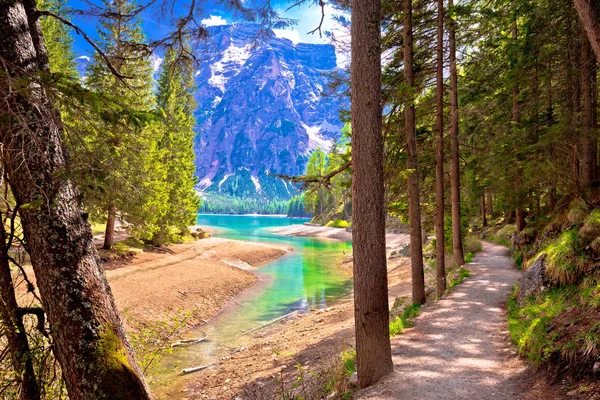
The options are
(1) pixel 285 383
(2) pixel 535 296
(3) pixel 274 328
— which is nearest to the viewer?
(1) pixel 285 383

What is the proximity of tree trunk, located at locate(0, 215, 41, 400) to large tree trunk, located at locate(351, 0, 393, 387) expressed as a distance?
4283mm

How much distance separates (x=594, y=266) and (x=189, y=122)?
3477 cm

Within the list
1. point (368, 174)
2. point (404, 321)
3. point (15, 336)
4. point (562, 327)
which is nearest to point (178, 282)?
point (404, 321)

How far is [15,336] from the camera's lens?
3.94 m

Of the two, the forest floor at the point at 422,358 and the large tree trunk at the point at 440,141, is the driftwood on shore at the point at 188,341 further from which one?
the large tree trunk at the point at 440,141

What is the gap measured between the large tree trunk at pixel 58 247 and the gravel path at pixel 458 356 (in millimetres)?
3655

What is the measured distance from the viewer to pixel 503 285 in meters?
12.0

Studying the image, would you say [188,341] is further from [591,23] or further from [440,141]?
[591,23]

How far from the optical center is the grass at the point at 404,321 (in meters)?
8.46

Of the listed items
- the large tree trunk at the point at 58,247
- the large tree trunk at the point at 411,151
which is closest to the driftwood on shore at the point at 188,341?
the large tree trunk at the point at 411,151

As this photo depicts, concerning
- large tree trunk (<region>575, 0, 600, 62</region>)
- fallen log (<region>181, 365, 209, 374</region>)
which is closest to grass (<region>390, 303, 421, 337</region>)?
fallen log (<region>181, 365, 209, 374</region>)

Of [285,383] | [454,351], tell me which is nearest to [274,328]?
[285,383]

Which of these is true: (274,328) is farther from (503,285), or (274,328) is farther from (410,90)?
(410,90)

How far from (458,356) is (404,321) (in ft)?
8.33
